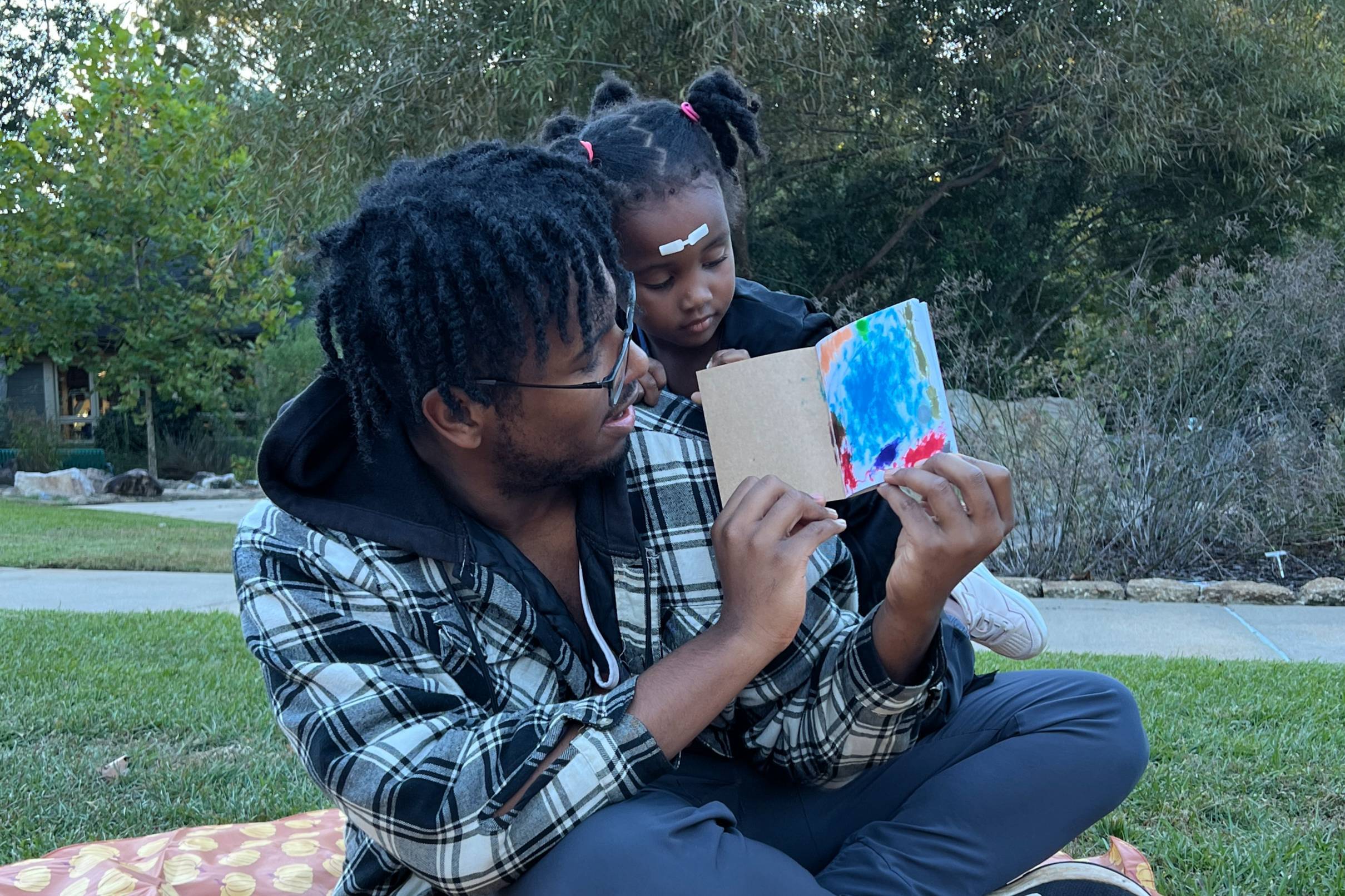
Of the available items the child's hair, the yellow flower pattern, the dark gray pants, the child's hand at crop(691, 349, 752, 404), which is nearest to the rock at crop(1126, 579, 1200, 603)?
the yellow flower pattern

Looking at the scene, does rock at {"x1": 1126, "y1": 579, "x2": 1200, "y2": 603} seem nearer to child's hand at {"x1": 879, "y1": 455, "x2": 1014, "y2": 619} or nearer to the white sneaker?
the white sneaker

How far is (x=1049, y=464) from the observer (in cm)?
662

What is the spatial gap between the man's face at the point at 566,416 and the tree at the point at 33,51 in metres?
27.8

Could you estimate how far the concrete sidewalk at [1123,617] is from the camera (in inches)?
203

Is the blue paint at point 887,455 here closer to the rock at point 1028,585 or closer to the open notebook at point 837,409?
the open notebook at point 837,409

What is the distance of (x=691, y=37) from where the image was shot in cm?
744

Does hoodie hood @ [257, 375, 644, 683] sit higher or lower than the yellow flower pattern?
higher

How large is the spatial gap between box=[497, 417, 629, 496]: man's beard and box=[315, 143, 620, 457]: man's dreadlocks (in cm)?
9

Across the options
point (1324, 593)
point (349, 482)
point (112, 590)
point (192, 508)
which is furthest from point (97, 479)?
point (349, 482)

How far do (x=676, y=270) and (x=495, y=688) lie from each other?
1051 millimetres

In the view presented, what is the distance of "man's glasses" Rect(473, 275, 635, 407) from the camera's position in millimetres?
1680

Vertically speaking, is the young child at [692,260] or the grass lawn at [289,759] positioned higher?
the young child at [692,260]

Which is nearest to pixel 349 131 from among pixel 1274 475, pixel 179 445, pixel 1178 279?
pixel 1178 279

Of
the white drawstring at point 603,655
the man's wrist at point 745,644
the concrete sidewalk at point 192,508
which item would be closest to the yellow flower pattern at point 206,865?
the white drawstring at point 603,655
